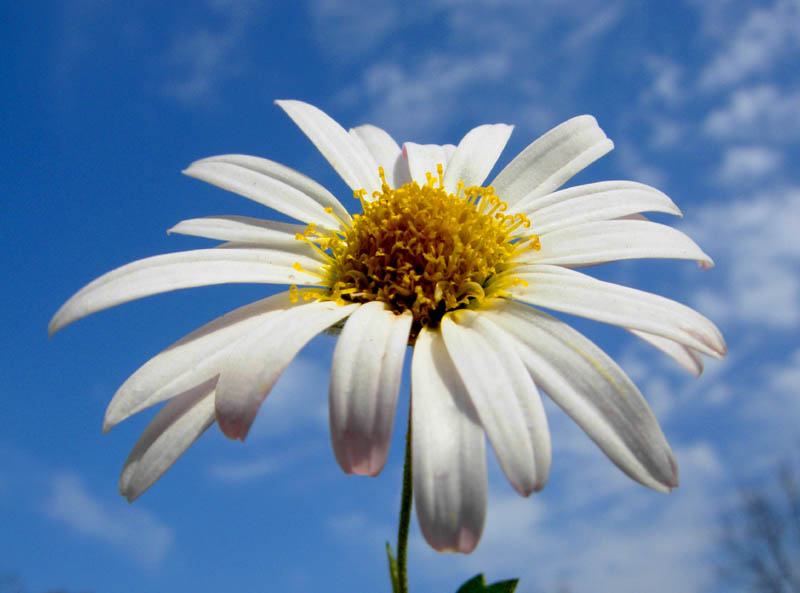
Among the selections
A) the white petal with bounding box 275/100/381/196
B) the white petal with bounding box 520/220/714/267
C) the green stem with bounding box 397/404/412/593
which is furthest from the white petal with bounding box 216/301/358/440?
the white petal with bounding box 275/100/381/196

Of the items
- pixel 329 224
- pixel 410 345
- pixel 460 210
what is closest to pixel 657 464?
pixel 410 345

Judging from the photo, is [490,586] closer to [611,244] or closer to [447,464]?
[447,464]

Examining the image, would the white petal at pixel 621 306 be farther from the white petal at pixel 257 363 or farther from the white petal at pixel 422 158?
the white petal at pixel 422 158

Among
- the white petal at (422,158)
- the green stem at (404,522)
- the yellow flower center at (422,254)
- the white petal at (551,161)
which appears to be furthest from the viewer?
the white petal at (422,158)

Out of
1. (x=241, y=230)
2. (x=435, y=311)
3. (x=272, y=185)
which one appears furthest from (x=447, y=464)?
(x=272, y=185)

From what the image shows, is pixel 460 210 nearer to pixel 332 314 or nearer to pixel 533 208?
pixel 533 208

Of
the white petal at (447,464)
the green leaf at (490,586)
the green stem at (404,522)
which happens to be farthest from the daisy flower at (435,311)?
the green leaf at (490,586)

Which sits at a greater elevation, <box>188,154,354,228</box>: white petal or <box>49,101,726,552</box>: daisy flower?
<box>188,154,354,228</box>: white petal

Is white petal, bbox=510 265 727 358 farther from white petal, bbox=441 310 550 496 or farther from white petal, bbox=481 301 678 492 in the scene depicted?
white petal, bbox=441 310 550 496
